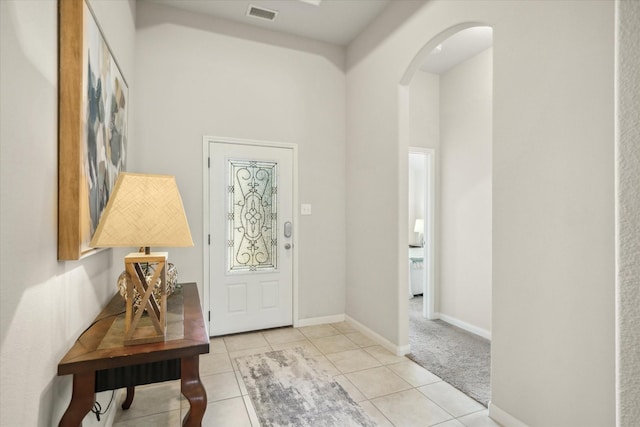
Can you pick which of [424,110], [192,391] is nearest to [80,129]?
[192,391]

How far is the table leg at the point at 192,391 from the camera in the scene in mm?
1250

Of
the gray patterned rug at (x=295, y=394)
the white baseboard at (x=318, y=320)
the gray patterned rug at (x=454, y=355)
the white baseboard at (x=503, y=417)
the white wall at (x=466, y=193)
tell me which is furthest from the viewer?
the white baseboard at (x=318, y=320)

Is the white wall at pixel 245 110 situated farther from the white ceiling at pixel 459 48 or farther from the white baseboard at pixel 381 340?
the white ceiling at pixel 459 48

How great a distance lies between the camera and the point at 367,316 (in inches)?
134

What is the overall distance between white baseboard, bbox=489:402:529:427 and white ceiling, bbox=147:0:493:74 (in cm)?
290

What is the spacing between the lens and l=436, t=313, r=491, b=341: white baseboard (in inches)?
131

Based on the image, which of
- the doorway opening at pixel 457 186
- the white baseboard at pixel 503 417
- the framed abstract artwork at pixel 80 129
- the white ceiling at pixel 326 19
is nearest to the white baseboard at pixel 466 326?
the doorway opening at pixel 457 186

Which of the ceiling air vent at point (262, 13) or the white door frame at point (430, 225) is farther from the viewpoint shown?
the white door frame at point (430, 225)

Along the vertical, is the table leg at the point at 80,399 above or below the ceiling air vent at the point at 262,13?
below

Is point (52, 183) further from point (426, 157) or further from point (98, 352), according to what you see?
point (426, 157)

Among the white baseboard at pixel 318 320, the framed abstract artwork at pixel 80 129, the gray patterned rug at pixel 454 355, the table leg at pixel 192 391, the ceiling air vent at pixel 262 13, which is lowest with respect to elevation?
the gray patterned rug at pixel 454 355

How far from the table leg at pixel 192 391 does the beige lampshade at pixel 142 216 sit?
1.55ft

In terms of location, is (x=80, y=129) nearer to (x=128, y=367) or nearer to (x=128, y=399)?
(x=128, y=367)

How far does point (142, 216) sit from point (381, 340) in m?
Result: 2.59
